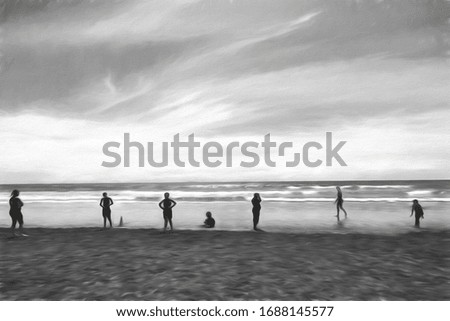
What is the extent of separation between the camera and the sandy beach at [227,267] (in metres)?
5.81

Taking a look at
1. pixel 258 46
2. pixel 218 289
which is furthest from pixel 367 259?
pixel 258 46

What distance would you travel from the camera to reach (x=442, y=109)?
7.93m

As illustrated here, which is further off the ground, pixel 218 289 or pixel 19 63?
pixel 19 63

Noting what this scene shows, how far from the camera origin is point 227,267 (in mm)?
7289

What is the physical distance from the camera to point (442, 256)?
803 cm

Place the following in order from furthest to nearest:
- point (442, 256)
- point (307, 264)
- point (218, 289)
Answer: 1. point (442, 256)
2. point (307, 264)
3. point (218, 289)

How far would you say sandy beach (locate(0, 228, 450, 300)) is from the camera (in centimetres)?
581

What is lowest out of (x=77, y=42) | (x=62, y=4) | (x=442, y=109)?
(x=442, y=109)

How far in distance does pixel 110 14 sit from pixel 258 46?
4101 mm

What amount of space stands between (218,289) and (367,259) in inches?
152
